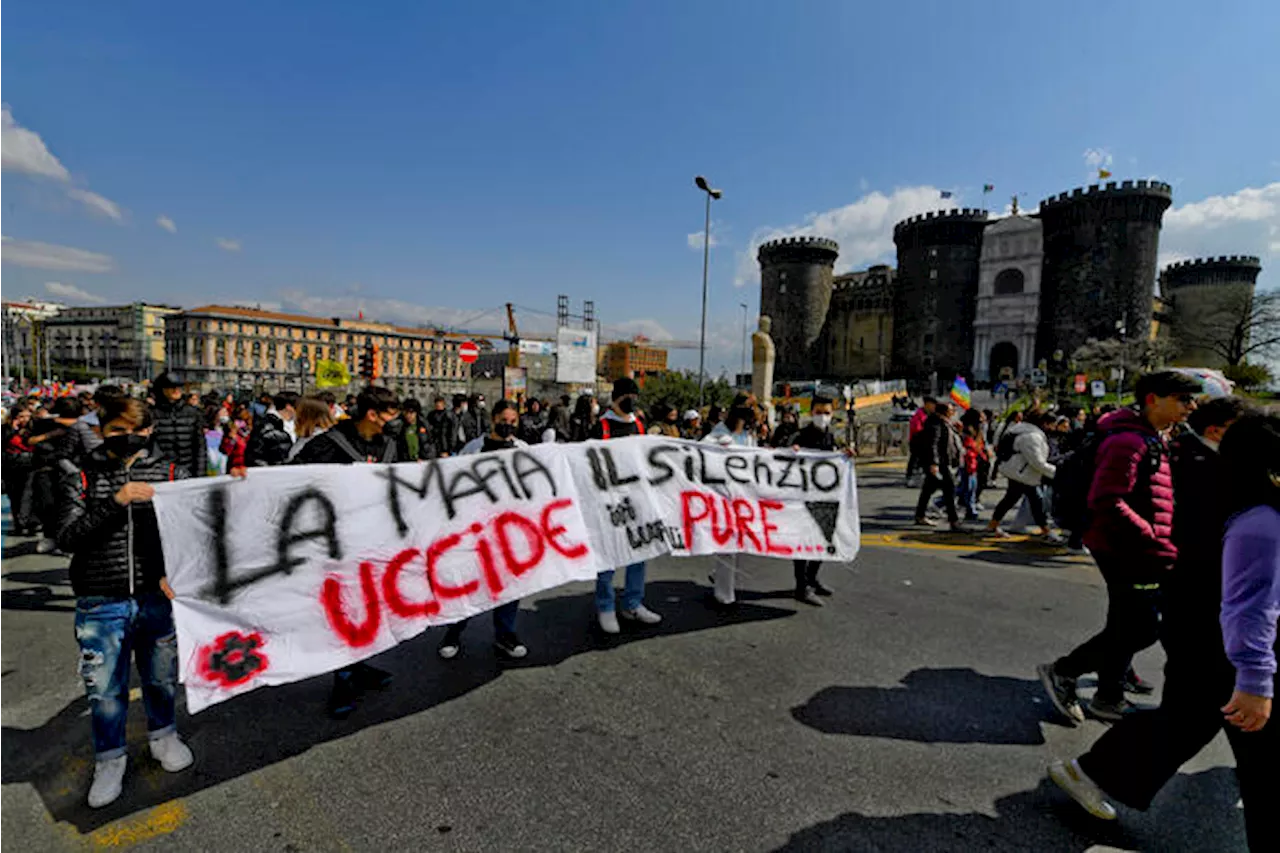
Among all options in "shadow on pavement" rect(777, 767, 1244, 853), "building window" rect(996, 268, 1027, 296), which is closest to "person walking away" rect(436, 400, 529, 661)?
"shadow on pavement" rect(777, 767, 1244, 853)

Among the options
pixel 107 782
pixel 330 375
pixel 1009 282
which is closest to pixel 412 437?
pixel 107 782

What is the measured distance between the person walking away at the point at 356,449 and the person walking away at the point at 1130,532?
A: 13.0 ft

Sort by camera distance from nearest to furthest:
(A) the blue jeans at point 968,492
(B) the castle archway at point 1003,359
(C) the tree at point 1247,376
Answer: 1. (A) the blue jeans at point 968,492
2. (C) the tree at point 1247,376
3. (B) the castle archway at point 1003,359

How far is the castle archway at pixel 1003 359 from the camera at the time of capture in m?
63.7

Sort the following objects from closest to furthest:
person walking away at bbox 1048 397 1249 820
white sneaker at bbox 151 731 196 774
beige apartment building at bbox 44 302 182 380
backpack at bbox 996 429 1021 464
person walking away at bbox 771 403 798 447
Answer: person walking away at bbox 1048 397 1249 820 < white sneaker at bbox 151 731 196 774 < person walking away at bbox 771 403 798 447 < backpack at bbox 996 429 1021 464 < beige apartment building at bbox 44 302 182 380

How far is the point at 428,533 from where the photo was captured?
3715 millimetres

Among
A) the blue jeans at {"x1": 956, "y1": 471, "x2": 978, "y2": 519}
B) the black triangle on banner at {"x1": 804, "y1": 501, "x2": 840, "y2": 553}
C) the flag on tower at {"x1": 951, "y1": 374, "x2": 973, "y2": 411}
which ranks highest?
the flag on tower at {"x1": 951, "y1": 374, "x2": 973, "y2": 411}

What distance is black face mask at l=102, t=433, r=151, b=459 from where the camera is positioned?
2.77 meters

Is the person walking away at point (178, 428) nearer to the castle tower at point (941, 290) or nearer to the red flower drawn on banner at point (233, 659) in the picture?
the red flower drawn on banner at point (233, 659)

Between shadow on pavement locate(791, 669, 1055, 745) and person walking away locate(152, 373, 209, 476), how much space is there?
5438 mm

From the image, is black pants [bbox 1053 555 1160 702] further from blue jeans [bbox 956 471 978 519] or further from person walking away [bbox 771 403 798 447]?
blue jeans [bbox 956 471 978 519]

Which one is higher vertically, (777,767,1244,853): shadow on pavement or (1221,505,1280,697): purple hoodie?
(1221,505,1280,697): purple hoodie

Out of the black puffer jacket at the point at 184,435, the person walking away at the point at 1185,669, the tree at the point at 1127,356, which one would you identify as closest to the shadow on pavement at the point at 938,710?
the person walking away at the point at 1185,669

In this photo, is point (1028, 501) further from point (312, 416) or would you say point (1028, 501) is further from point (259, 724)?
point (259, 724)
